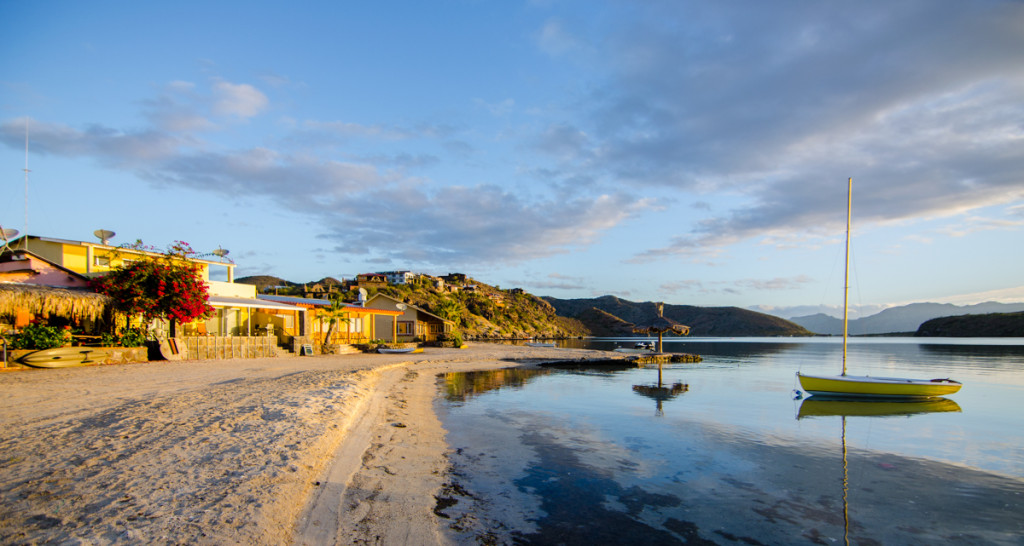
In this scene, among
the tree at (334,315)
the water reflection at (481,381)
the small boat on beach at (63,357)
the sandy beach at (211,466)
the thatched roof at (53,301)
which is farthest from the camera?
the tree at (334,315)

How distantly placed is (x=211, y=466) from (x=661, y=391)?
17.8m

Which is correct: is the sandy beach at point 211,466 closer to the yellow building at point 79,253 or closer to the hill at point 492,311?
the yellow building at point 79,253

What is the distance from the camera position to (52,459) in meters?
6.24

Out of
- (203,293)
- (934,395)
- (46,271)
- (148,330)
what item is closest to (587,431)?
(934,395)

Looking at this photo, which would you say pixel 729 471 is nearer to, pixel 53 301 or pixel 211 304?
pixel 53 301

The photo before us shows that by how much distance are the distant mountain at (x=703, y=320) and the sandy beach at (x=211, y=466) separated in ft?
508

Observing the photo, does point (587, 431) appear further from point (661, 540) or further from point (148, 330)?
point (148, 330)

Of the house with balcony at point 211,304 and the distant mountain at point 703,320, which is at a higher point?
the house with balcony at point 211,304

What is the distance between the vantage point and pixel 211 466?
6.39m

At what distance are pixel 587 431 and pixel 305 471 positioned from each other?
7.14 meters

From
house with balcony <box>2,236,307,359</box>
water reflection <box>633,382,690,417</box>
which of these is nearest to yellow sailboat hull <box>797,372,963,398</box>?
water reflection <box>633,382,690,417</box>

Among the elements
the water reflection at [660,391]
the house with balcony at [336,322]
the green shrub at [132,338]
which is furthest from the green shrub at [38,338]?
the water reflection at [660,391]

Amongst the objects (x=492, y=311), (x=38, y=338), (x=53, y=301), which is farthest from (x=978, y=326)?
(x=38, y=338)

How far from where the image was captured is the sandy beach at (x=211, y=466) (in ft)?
15.6
